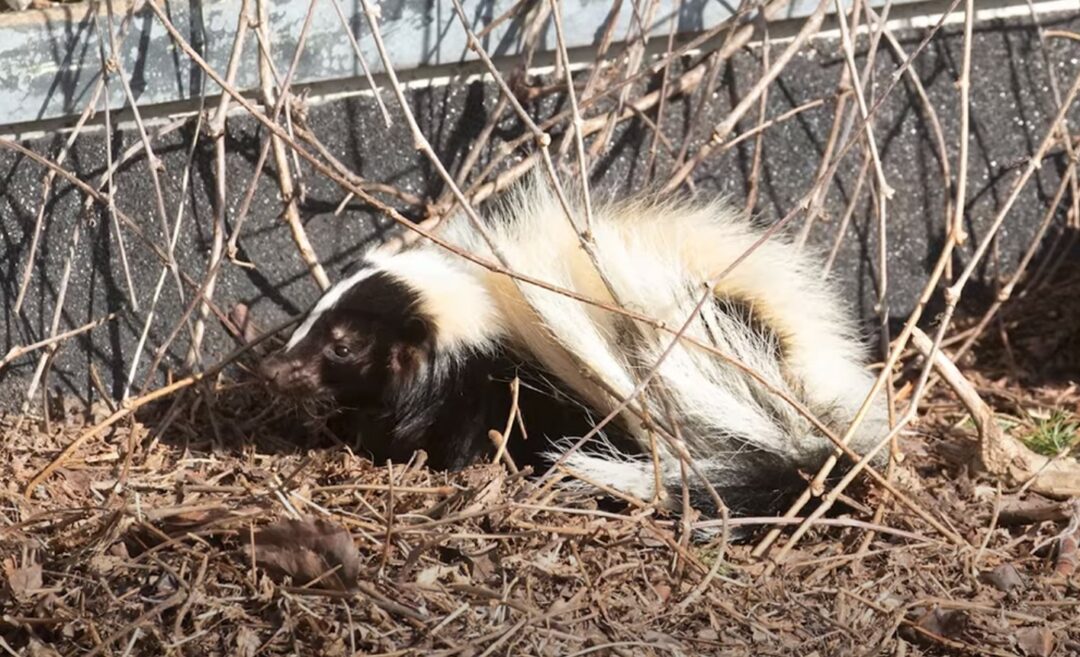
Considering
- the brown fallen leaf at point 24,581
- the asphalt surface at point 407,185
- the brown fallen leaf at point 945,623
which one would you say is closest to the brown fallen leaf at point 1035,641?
the brown fallen leaf at point 945,623

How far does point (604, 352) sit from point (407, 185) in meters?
1.06

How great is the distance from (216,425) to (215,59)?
3.65 ft

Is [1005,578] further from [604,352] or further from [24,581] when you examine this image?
[24,581]

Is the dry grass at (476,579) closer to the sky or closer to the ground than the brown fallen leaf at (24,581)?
closer to the ground

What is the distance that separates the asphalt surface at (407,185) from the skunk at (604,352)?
1.21 ft

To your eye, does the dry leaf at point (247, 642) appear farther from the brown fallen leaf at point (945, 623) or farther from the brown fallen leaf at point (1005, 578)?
the brown fallen leaf at point (1005, 578)

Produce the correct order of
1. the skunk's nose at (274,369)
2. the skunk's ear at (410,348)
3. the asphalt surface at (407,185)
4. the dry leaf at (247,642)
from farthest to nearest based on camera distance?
the asphalt surface at (407,185) < the skunk's ear at (410,348) < the skunk's nose at (274,369) < the dry leaf at (247,642)

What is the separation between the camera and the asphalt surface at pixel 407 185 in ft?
14.4

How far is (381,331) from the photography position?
404cm

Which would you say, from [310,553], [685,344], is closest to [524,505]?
[310,553]

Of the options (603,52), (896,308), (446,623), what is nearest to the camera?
(446,623)

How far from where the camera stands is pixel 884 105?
4.49 m

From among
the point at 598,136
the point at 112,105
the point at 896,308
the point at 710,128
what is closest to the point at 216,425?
the point at 112,105

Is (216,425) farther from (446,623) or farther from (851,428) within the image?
(851,428)
